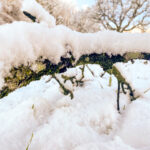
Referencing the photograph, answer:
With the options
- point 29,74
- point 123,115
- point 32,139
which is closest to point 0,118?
point 32,139

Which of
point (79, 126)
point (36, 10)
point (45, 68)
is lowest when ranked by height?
point (79, 126)

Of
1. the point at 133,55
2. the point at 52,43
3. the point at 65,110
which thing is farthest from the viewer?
the point at 65,110

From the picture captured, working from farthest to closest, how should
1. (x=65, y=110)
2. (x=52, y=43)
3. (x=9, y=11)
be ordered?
(x=9, y=11), (x=65, y=110), (x=52, y=43)

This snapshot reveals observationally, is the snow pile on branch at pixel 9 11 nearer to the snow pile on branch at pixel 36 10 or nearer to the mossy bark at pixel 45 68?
the snow pile on branch at pixel 36 10

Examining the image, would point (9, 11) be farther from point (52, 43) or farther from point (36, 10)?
point (52, 43)

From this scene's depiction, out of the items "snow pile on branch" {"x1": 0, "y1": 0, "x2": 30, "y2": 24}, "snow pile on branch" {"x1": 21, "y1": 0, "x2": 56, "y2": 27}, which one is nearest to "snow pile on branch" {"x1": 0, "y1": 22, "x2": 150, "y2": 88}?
"snow pile on branch" {"x1": 21, "y1": 0, "x2": 56, "y2": 27}

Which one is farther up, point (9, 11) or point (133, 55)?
point (9, 11)

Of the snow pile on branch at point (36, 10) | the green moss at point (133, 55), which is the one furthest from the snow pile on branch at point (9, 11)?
the green moss at point (133, 55)

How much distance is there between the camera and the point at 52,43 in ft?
1.36

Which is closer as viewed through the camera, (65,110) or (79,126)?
(79,126)

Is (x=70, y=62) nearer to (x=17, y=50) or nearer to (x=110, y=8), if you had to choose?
(x=17, y=50)

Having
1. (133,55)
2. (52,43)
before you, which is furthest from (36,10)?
(133,55)

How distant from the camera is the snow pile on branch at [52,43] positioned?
1.16ft

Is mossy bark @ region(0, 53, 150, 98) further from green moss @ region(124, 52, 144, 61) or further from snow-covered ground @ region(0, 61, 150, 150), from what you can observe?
snow-covered ground @ region(0, 61, 150, 150)
